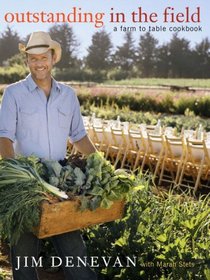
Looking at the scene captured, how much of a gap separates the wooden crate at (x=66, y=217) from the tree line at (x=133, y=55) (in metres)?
45.1

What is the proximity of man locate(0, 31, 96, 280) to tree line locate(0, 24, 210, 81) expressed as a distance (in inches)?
1758

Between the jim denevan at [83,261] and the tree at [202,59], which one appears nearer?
the jim denevan at [83,261]

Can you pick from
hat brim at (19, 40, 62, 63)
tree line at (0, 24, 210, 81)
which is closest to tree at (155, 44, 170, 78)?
tree line at (0, 24, 210, 81)

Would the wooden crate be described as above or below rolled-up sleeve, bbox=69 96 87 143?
below

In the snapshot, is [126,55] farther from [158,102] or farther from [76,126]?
[76,126]

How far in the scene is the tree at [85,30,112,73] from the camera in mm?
57375

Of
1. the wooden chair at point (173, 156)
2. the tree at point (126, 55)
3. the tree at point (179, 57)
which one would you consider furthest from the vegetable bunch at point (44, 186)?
the tree at point (126, 55)

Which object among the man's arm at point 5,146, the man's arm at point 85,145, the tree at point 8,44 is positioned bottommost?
the man's arm at point 85,145

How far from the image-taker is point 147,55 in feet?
188

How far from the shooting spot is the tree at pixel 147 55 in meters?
56.3

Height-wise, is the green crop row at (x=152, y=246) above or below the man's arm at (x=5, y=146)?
below

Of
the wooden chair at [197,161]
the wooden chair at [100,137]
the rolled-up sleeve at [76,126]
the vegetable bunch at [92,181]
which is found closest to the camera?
the vegetable bunch at [92,181]

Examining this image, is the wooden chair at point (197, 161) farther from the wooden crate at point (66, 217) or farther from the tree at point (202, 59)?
the tree at point (202, 59)

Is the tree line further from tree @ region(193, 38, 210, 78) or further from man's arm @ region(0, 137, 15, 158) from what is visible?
man's arm @ region(0, 137, 15, 158)
